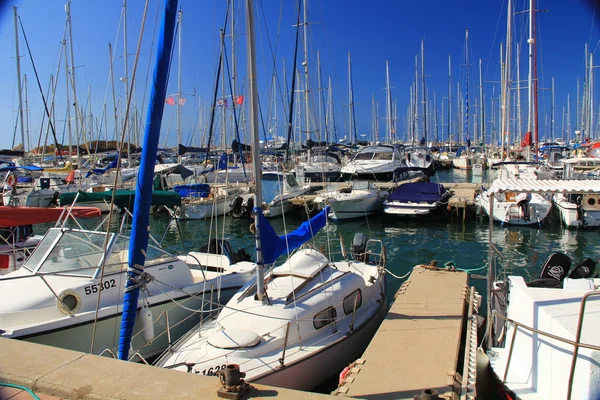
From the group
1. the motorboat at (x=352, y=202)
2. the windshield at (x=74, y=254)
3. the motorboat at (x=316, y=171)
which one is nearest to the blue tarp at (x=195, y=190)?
the motorboat at (x=352, y=202)

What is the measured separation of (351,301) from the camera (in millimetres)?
8297

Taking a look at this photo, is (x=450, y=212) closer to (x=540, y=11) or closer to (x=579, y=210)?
(x=579, y=210)

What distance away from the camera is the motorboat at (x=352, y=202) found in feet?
77.0

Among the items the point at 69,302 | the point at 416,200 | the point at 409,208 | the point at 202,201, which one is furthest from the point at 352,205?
the point at 69,302

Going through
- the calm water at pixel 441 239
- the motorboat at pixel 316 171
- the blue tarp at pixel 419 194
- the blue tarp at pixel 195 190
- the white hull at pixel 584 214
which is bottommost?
the calm water at pixel 441 239

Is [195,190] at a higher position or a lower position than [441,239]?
higher

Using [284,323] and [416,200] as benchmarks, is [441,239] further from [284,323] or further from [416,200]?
[284,323]

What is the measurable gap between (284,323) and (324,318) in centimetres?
97

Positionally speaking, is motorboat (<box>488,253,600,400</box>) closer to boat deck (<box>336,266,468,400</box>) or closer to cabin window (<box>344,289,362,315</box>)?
boat deck (<box>336,266,468,400</box>)

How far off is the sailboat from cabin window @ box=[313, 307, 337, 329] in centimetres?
2

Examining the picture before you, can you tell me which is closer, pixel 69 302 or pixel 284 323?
pixel 284 323

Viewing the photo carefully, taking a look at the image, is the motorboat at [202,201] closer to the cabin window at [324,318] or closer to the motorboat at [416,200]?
the motorboat at [416,200]

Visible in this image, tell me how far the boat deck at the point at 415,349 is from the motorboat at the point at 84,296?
2.49m

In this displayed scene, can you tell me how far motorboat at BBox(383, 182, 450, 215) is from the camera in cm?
2290
